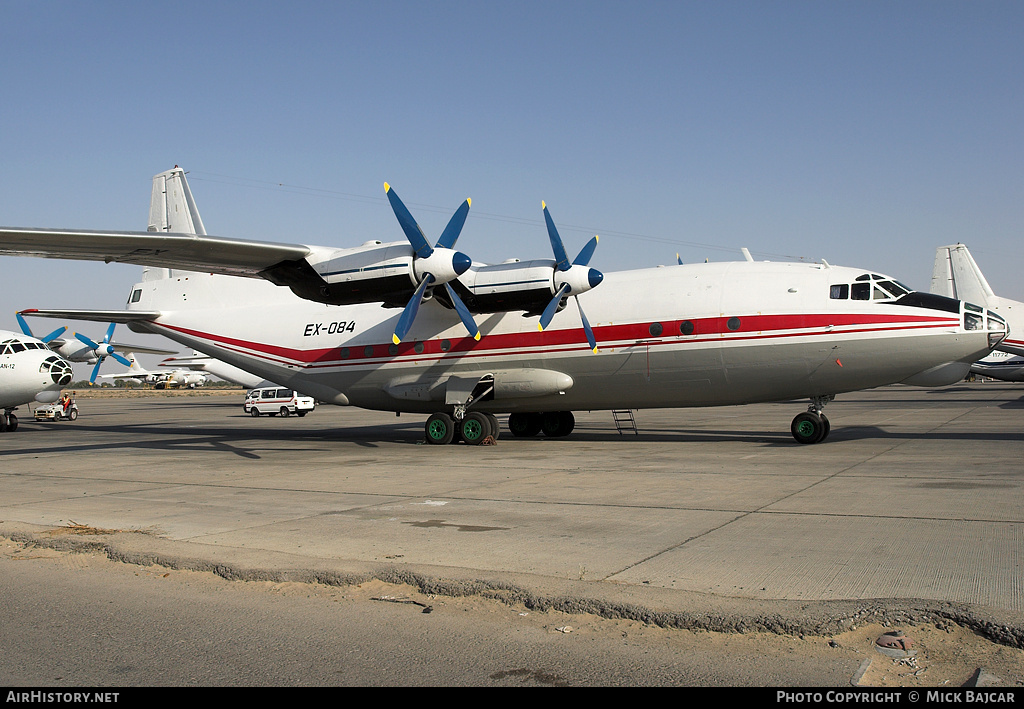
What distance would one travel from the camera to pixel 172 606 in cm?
591

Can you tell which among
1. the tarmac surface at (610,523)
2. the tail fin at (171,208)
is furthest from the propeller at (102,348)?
the tarmac surface at (610,523)

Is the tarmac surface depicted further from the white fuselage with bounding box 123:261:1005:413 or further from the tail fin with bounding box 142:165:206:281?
the tail fin with bounding box 142:165:206:281

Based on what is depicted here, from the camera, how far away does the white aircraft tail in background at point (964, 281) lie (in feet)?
144

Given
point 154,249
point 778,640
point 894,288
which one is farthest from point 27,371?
point 778,640

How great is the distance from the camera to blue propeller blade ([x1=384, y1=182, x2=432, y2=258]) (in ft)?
55.2

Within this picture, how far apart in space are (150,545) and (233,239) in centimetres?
1004

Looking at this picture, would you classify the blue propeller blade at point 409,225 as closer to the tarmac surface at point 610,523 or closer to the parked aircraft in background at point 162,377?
the tarmac surface at point 610,523

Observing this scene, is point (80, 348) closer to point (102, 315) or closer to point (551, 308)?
point (102, 315)

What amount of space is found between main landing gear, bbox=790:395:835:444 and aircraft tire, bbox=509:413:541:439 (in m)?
7.80

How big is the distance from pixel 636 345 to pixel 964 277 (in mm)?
39128

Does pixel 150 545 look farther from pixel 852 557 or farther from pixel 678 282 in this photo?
pixel 678 282

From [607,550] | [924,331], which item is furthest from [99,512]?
[924,331]

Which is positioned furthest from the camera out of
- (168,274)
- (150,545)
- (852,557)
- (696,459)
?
(168,274)

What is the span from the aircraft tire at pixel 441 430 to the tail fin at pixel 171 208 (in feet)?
36.2
